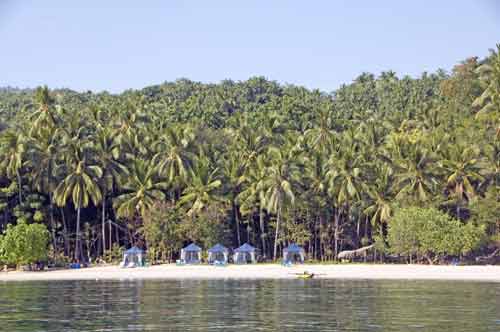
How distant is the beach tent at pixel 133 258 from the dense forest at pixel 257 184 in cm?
232

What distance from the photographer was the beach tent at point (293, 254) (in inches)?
3487

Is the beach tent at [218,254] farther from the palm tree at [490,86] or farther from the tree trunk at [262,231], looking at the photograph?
the palm tree at [490,86]

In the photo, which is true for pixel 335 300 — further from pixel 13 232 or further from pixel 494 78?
pixel 494 78

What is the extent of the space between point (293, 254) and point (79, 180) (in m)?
21.8

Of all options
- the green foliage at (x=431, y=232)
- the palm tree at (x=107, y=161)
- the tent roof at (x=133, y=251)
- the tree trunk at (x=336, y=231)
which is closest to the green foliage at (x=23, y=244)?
the tent roof at (x=133, y=251)

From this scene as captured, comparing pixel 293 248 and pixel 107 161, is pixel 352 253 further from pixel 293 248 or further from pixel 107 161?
pixel 107 161

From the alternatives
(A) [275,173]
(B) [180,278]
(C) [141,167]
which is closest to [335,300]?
(B) [180,278]

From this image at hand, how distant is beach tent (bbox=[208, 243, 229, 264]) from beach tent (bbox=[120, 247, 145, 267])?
21.7 ft

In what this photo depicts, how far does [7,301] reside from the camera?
5781 centimetres

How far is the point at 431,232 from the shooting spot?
82875 mm

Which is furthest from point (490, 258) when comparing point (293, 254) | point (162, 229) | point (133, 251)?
point (133, 251)

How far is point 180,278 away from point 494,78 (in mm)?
38677

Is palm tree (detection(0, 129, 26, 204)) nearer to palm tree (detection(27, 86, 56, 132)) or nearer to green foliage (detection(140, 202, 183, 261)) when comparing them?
palm tree (detection(27, 86, 56, 132))

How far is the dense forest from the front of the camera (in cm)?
8631
